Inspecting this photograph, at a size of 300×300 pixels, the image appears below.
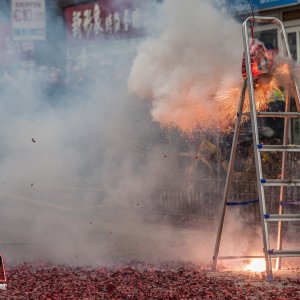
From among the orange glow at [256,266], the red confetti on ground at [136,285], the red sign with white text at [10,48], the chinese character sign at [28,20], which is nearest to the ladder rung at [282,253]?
the red confetti on ground at [136,285]

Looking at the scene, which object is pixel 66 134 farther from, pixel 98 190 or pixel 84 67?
pixel 84 67

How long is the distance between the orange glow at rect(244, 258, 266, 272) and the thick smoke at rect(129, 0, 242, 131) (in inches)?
69.3

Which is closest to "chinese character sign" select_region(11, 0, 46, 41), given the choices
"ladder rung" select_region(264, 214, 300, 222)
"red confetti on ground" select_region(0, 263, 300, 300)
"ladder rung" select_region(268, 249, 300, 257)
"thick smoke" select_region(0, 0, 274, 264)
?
"thick smoke" select_region(0, 0, 274, 264)

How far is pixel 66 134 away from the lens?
11539mm

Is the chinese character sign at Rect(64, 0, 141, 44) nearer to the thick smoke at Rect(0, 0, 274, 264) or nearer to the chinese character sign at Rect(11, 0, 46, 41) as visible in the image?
the chinese character sign at Rect(11, 0, 46, 41)

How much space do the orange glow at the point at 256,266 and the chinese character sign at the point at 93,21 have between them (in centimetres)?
785

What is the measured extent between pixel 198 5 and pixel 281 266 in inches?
123

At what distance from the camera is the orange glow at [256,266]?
25.7 feet

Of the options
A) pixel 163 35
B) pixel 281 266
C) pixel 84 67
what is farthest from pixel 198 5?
pixel 84 67

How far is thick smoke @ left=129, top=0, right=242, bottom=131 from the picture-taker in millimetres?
8227

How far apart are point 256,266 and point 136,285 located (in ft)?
5.87

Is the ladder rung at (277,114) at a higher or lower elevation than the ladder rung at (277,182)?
higher

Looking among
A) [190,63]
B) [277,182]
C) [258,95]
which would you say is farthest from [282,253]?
[190,63]

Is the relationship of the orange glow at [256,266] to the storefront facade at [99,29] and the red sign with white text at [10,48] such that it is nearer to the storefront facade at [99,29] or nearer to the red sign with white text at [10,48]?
the storefront facade at [99,29]
